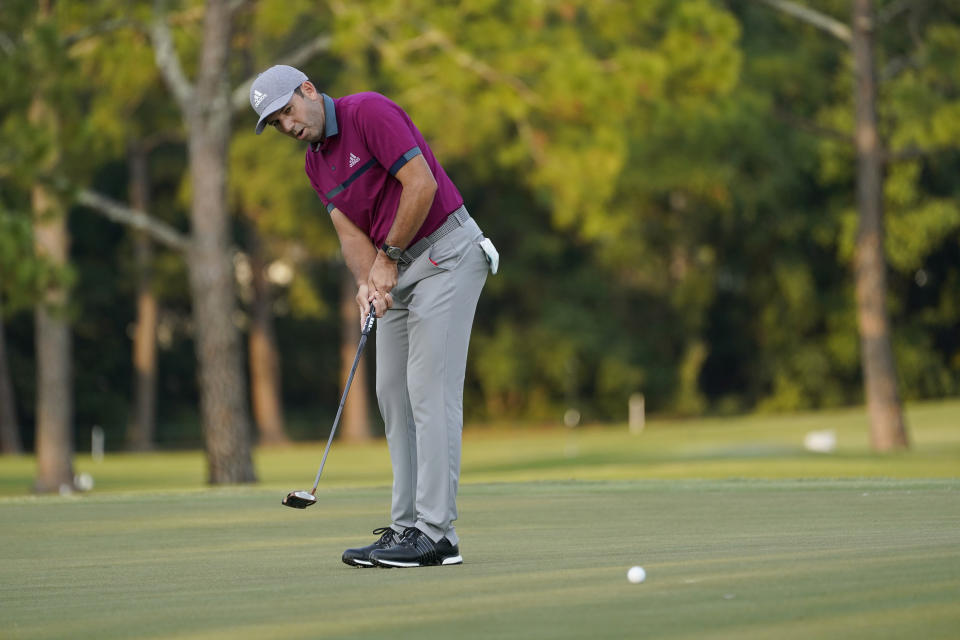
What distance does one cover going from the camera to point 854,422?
28578 millimetres

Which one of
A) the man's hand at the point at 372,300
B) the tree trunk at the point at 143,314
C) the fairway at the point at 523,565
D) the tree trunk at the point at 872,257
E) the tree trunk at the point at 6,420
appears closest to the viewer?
the fairway at the point at 523,565

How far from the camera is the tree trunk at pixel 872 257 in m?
20.2

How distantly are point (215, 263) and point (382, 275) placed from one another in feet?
39.9

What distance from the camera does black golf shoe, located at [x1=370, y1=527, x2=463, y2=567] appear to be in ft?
19.0

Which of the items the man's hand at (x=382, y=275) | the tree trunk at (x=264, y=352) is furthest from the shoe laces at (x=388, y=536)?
the tree trunk at (x=264, y=352)

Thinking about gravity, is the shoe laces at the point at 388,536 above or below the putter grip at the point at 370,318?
below

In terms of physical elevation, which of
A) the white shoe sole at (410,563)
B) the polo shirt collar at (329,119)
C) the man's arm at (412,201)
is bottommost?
the white shoe sole at (410,563)

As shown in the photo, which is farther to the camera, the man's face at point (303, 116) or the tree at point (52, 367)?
the tree at point (52, 367)

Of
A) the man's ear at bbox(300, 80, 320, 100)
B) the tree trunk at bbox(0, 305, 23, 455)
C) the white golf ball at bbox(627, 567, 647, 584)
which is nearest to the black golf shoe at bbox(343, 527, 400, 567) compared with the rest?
the white golf ball at bbox(627, 567, 647, 584)

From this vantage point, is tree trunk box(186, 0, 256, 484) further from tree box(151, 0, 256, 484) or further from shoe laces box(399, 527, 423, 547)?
shoe laces box(399, 527, 423, 547)

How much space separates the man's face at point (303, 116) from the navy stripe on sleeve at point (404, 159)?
0.33 m

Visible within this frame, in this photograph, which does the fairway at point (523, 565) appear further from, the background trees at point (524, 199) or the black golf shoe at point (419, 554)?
the background trees at point (524, 199)

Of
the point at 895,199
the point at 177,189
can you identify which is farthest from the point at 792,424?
the point at 177,189

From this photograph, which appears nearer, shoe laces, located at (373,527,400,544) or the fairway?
the fairway
